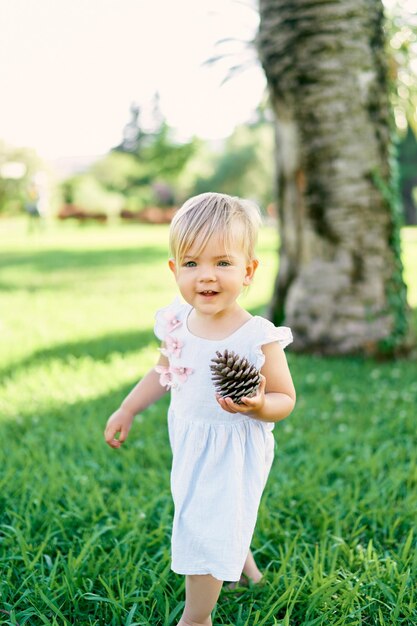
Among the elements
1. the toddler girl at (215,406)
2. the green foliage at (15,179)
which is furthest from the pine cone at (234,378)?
the green foliage at (15,179)

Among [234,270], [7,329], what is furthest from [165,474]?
[7,329]

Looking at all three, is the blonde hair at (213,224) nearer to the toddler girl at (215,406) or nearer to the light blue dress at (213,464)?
the toddler girl at (215,406)

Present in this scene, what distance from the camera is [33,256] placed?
623 inches

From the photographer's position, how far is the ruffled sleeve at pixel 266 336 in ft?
6.52

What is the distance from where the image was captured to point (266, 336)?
6.57 feet

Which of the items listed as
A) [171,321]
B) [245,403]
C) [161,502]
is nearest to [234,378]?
[245,403]

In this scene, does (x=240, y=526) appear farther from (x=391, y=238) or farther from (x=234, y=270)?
(x=391, y=238)

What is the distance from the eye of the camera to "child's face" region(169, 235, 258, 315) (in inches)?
76.8

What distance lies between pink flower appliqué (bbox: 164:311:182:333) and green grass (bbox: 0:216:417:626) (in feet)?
2.98

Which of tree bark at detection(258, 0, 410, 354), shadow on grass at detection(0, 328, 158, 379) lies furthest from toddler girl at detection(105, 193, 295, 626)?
tree bark at detection(258, 0, 410, 354)

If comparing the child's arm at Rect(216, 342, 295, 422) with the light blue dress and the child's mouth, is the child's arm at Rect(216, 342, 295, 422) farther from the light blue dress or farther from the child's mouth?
the child's mouth

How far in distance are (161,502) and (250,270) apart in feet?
4.75

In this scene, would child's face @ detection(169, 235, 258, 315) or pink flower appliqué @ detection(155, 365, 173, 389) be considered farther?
pink flower appliqué @ detection(155, 365, 173, 389)

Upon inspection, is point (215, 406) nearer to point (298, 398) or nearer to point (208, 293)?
point (208, 293)
